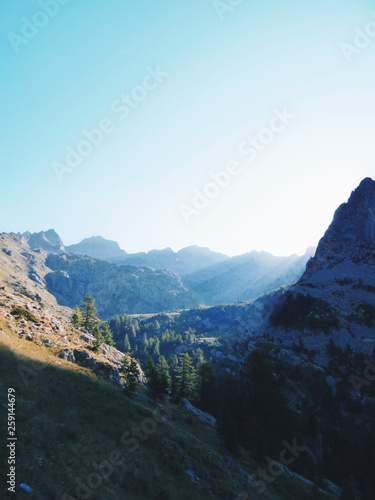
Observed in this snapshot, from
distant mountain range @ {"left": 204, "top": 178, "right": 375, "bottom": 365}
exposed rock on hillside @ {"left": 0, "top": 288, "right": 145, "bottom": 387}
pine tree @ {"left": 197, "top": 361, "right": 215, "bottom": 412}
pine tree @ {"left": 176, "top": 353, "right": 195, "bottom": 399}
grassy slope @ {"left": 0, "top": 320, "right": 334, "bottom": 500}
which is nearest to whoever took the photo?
grassy slope @ {"left": 0, "top": 320, "right": 334, "bottom": 500}

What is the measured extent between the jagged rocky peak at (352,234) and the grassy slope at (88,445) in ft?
431

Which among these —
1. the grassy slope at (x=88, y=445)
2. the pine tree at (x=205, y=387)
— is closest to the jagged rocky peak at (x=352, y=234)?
the pine tree at (x=205, y=387)

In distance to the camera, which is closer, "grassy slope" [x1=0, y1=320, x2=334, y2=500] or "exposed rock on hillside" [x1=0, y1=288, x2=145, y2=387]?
"grassy slope" [x1=0, y1=320, x2=334, y2=500]

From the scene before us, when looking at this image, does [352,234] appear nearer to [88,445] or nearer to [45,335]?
[45,335]

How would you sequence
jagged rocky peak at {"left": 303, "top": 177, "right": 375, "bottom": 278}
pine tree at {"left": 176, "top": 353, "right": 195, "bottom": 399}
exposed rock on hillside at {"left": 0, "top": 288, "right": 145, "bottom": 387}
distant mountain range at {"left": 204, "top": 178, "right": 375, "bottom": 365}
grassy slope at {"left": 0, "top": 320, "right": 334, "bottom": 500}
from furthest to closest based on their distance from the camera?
jagged rocky peak at {"left": 303, "top": 177, "right": 375, "bottom": 278}
distant mountain range at {"left": 204, "top": 178, "right": 375, "bottom": 365}
pine tree at {"left": 176, "top": 353, "right": 195, "bottom": 399}
exposed rock on hillside at {"left": 0, "top": 288, "right": 145, "bottom": 387}
grassy slope at {"left": 0, "top": 320, "right": 334, "bottom": 500}

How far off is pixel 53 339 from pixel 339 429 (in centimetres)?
7513

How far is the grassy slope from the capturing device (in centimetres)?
1628

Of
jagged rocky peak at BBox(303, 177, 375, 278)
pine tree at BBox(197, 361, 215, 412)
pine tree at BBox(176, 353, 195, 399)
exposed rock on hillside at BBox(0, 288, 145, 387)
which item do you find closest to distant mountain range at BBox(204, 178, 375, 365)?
jagged rocky peak at BBox(303, 177, 375, 278)

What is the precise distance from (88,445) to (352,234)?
167 metres

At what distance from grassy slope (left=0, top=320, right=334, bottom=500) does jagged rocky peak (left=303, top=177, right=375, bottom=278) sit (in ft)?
431

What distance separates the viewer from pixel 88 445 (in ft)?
68.4

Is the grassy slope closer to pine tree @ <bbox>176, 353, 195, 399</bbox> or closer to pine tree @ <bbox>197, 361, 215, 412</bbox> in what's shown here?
pine tree @ <bbox>176, 353, 195, 399</bbox>

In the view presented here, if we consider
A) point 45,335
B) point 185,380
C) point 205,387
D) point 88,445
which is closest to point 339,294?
point 205,387

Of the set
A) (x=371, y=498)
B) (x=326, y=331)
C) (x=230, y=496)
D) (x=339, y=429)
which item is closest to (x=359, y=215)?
(x=326, y=331)
